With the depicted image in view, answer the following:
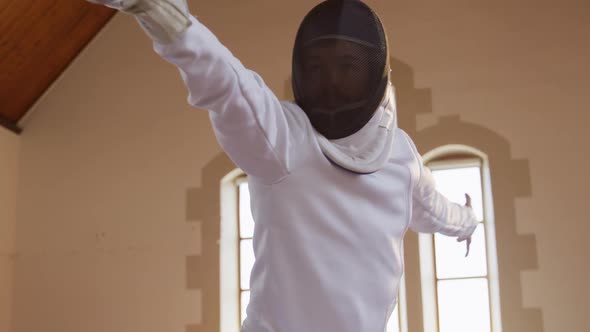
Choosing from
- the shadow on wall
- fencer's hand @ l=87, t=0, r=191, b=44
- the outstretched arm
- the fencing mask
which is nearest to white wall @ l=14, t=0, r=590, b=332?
the shadow on wall

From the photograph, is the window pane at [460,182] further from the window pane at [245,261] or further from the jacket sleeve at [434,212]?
the jacket sleeve at [434,212]

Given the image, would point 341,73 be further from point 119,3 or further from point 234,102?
point 119,3

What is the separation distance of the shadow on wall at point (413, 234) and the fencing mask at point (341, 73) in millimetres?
2856

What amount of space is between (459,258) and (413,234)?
0.33 m

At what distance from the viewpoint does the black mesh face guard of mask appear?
165cm

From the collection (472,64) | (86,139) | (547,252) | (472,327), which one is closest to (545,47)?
(472,64)

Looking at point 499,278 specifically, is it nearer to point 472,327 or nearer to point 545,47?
point 472,327

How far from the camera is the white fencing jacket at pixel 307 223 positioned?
146cm

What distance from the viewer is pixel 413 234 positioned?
4.57 m

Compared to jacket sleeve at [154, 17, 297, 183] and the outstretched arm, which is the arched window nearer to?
the outstretched arm

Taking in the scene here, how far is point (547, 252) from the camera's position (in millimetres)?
4336

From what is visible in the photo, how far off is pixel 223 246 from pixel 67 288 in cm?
101

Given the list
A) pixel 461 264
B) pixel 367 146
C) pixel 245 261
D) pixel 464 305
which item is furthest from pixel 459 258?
pixel 367 146

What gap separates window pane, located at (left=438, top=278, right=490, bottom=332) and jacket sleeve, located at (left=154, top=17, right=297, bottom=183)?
3.26 meters
